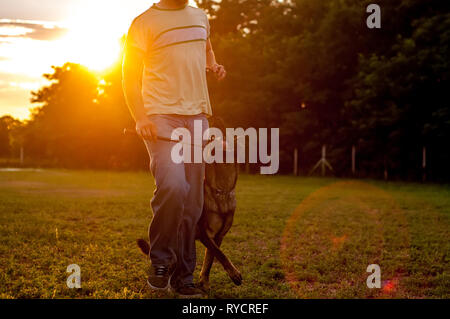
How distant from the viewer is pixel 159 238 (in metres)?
3.73

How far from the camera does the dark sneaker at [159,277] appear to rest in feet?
12.2

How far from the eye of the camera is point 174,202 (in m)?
3.67

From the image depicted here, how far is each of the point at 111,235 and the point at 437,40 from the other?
20059 mm

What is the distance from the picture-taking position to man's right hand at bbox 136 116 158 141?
3.60 metres

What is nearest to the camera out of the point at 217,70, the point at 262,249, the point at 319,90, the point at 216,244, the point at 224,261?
the point at 224,261

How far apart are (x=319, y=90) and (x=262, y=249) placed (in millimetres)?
23713

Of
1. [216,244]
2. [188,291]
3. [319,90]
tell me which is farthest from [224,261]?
[319,90]

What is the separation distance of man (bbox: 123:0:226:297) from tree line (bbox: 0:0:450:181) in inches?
752

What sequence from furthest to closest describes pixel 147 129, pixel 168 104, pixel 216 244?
pixel 216 244, pixel 168 104, pixel 147 129

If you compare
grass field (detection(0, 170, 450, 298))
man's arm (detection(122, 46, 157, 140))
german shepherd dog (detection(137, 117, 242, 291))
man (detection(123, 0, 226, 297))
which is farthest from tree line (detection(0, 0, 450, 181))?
man's arm (detection(122, 46, 157, 140))

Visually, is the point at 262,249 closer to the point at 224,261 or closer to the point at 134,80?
the point at 224,261
